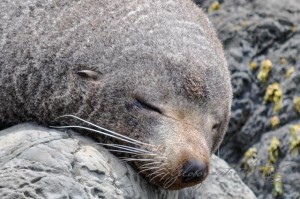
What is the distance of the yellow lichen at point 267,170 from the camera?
7.73 meters

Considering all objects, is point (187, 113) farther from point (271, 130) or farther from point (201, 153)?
point (271, 130)

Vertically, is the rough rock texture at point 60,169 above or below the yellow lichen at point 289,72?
above

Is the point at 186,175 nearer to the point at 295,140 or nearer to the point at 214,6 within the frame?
the point at 295,140

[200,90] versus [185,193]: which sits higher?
[200,90]

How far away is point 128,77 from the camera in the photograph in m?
5.64

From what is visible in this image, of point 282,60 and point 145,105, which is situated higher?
point 145,105

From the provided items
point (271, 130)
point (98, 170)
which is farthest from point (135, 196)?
point (271, 130)

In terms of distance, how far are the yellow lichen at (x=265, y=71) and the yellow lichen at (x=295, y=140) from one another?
0.88 meters

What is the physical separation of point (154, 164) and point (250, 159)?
2840 millimetres

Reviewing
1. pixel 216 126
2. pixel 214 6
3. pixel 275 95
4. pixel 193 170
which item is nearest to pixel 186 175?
pixel 193 170

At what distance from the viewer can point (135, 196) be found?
17.0 ft

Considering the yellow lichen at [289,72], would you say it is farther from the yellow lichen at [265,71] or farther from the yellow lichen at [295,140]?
the yellow lichen at [295,140]

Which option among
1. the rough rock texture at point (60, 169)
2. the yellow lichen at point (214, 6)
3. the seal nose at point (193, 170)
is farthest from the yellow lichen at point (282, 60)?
the seal nose at point (193, 170)

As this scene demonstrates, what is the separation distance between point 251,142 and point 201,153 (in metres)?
3.01
